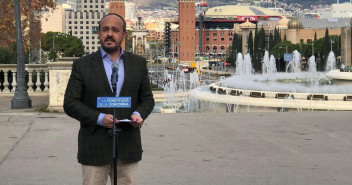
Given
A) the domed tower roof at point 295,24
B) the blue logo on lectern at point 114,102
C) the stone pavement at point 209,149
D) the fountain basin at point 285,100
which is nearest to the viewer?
the blue logo on lectern at point 114,102

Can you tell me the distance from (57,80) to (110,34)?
9641 millimetres

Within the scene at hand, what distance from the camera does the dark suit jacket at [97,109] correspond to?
5.14m

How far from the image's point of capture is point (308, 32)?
136 m

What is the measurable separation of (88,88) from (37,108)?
10.5 meters

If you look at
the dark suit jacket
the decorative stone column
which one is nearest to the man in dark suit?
the dark suit jacket

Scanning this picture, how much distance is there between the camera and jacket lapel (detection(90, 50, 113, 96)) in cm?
512

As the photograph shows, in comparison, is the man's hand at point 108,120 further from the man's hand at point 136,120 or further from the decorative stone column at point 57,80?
the decorative stone column at point 57,80

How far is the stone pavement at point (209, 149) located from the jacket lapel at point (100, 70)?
3.08 metres

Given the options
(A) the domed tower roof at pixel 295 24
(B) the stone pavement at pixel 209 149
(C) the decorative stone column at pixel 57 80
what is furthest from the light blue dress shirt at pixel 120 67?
(A) the domed tower roof at pixel 295 24

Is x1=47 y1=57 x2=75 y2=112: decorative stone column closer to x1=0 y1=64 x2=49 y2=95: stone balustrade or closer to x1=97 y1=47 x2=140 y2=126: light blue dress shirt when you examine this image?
x1=0 y1=64 x2=49 y2=95: stone balustrade

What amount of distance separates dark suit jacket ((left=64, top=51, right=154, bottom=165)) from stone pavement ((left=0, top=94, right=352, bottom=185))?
2869 mm

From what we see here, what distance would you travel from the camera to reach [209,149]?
1033cm

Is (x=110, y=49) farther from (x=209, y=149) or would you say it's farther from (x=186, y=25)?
(x=186, y=25)

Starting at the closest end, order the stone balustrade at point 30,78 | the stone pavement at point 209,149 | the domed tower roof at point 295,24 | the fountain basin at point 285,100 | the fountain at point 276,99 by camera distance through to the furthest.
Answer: the stone pavement at point 209,149 < the stone balustrade at point 30,78 < the fountain basin at point 285,100 < the fountain at point 276,99 < the domed tower roof at point 295,24
